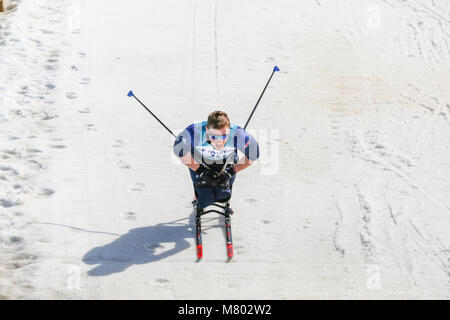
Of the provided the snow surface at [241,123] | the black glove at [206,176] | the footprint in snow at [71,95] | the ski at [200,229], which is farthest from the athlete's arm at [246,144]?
the footprint in snow at [71,95]

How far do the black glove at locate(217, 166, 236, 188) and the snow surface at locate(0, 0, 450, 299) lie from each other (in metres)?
0.81

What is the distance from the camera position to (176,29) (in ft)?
39.5

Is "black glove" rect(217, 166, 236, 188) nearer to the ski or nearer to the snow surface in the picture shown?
the ski

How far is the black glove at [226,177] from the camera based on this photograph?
645 centimetres

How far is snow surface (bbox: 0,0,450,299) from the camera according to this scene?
6500mm

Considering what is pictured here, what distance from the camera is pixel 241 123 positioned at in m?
9.47

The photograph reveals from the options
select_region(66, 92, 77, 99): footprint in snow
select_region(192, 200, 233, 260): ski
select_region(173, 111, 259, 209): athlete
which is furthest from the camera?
select_region(66, 92, 77, 99): footprint in snow

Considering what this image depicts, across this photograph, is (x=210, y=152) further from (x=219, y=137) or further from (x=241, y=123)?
(x=241, y=123)

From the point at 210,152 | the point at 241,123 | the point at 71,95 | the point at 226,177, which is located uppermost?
the point at 71,95

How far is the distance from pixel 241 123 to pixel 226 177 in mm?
3096

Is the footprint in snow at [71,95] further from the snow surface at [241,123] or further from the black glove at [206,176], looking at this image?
the black glove at [206,176]

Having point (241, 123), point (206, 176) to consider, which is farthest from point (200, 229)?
point (241, 123)

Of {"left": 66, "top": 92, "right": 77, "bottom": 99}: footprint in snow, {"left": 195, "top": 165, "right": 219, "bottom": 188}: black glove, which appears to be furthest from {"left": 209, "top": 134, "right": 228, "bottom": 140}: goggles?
{"left": 66, "top": 92, "right": 77, "bottom": 99}: footprint in snow

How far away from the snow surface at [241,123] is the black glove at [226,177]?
2.67 feet
